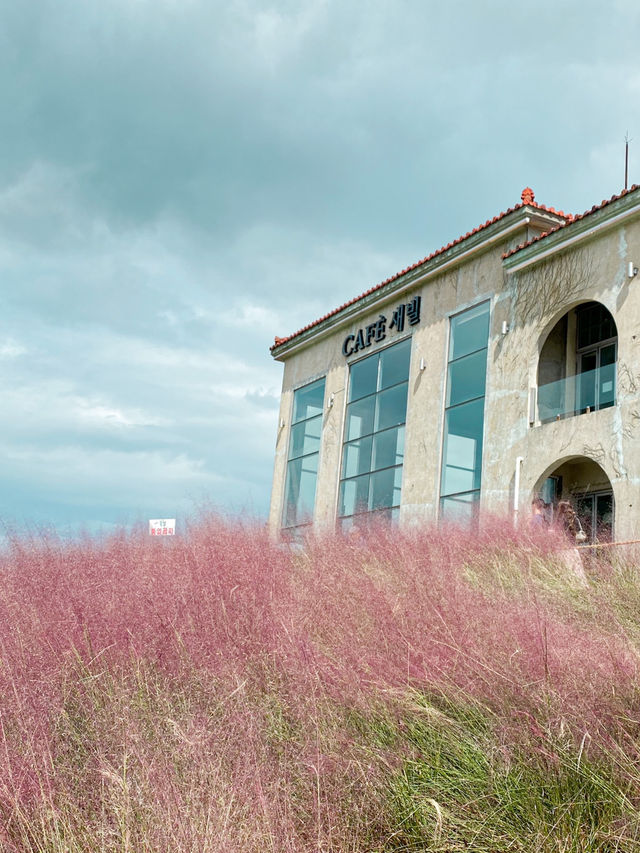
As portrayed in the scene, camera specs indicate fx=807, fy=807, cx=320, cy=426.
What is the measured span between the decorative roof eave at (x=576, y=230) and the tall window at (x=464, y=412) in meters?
1.25

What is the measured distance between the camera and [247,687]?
4098 mm

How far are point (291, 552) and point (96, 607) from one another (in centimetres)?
226

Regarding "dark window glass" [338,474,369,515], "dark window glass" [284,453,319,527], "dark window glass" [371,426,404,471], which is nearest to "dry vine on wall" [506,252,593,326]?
"dark window glass" [371,426,404,471]

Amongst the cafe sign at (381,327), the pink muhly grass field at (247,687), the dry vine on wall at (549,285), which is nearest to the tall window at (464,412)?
the dry vine on wall at (549,285)

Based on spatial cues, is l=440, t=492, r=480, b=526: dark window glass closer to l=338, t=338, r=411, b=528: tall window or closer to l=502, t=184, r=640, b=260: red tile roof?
l=338, t=338, r=411, b=528: tall window

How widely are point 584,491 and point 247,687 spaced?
10.7 m

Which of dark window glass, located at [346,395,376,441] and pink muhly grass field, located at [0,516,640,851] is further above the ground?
dark window glass, located at [346,395,376,441]

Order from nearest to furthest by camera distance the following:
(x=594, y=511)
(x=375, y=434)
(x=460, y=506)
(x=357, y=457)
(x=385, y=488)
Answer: (x=594, y=511) → (x=460, y=506) → (x=385, y=488) → (x=375, y=434) → (x=357, y=457)

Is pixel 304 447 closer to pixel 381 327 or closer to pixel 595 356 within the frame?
pixel 381 327

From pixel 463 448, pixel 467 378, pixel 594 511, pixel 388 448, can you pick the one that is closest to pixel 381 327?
pixel 388 448

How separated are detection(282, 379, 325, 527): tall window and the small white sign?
9923mm

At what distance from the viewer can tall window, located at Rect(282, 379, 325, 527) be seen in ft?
60.8

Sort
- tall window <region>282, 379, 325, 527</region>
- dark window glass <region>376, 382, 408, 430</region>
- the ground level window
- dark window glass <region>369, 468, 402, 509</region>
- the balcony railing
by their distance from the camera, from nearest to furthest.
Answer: the balcony railing, the ground level window, dark window glass <region>369, 468, 402, 509</region>, dark window glass <region>376, 382, 408, 430</region>, tall window <region>282, 379, 325, 527</region>

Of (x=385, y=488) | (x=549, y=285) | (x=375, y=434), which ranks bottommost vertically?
(x=385, y=488)
